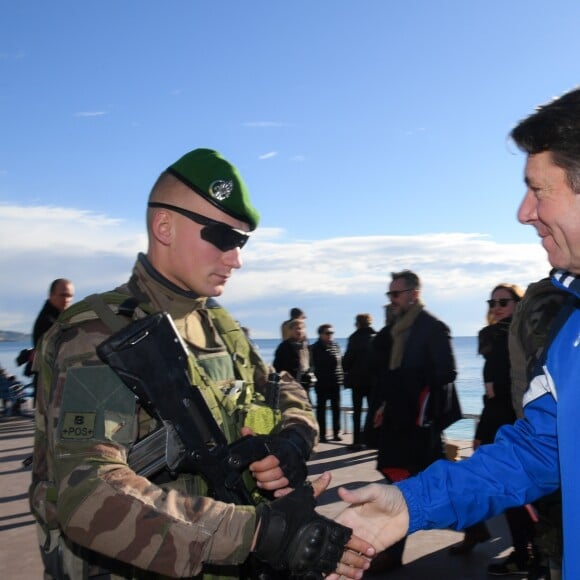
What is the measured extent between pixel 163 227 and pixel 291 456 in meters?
0.90

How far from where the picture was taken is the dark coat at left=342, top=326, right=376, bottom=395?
902 centimetres

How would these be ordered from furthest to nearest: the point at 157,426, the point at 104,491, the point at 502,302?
the point at 502,302, the point at 157,426, the point at 104,491

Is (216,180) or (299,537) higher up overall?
(216,180)

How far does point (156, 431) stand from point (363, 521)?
2.57ft

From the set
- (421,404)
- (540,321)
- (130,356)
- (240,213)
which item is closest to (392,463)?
(421,404)

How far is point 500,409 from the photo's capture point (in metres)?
5.22

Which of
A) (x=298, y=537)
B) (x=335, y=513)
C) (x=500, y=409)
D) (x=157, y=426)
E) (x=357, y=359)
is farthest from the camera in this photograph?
(x=357, y=359)

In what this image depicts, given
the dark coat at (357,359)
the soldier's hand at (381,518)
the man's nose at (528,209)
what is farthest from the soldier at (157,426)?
the dark coat at (357,359)

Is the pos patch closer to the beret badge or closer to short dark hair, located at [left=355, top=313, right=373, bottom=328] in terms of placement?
the beret badge

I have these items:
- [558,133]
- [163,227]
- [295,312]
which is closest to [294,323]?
[295,312]

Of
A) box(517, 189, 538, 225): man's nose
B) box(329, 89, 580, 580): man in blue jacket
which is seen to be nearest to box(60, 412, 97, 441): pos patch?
box(329, 89, 580, 580): man in blue jacket

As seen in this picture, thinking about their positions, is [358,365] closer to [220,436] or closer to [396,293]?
[396,293]

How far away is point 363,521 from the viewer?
2.32 meters

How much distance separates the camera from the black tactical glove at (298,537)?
1883 millimetres
